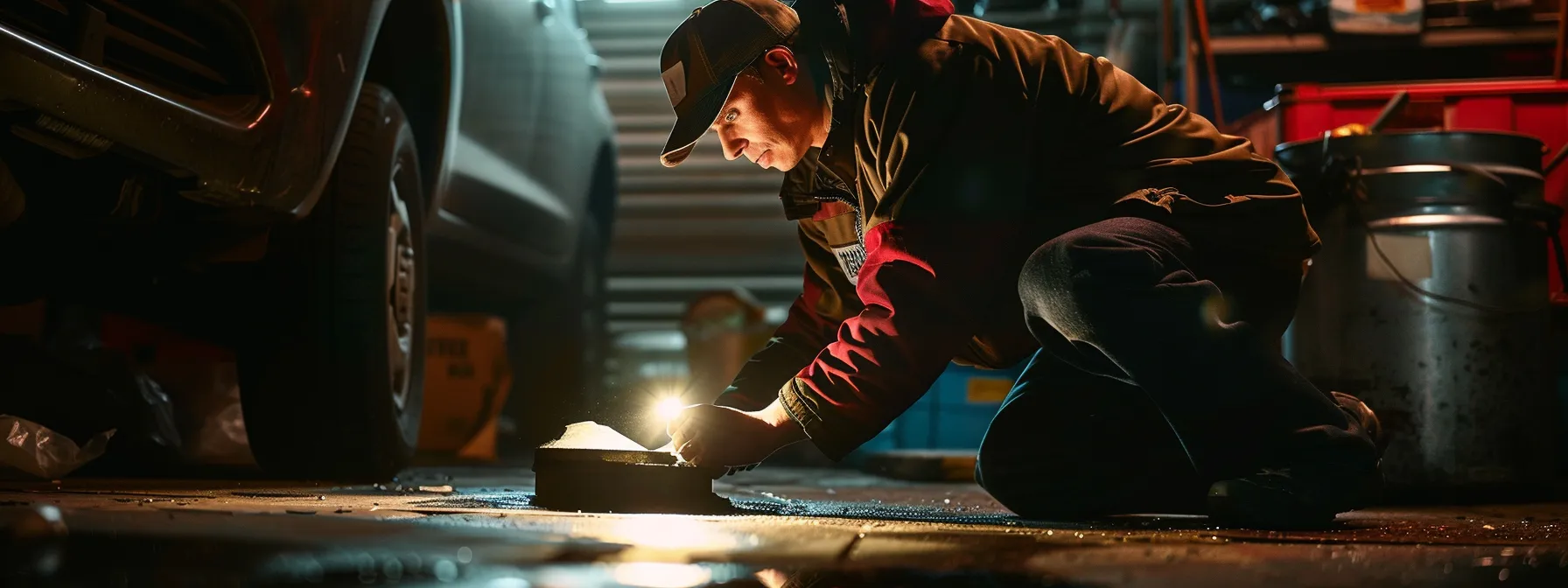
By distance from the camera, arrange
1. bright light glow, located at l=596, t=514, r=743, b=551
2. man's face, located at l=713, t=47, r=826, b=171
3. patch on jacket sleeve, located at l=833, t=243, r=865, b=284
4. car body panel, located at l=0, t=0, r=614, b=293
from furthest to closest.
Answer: patch on jacket sleeve, located at l=833, t=243, r=865, b=284 → man's face, located at l=713, t=47, r=826, b=171 → car body panel, located at l=0, t=0, r=614, b=293 → bright light glow, located at l=596, t=514, r=743, b=551

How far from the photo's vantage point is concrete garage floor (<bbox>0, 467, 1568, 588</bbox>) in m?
1.33

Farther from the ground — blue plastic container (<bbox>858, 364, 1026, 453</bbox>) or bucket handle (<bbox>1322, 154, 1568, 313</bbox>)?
bucket handle (<bbox>1322, 154, 1568, 313</bbox>)

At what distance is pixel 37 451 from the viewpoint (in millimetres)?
2848

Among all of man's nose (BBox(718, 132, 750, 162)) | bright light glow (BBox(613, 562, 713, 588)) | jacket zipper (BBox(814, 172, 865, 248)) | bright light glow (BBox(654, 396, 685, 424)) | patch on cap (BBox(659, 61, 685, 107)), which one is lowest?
bright light glow (BBox(654, 396, 685, 424))

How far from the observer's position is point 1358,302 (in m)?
3.36

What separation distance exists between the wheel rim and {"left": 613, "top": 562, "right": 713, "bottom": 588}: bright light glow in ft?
5.33

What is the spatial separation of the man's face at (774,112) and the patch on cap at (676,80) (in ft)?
0.22

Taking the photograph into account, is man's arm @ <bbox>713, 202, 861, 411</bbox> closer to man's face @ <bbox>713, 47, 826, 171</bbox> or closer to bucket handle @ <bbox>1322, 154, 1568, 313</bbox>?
man's face @ <bbox>713, 47, 826, 171</bbox>

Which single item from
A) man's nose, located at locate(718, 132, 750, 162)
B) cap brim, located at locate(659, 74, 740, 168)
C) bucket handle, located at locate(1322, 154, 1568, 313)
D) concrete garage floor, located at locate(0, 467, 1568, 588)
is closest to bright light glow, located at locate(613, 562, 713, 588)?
concrete garage floor, located at locate(0, 467, 1568, 588)

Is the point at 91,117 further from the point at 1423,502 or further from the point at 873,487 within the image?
the point at 1423,502

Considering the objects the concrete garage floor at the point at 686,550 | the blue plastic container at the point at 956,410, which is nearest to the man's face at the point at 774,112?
the concrete garage floor at the point at 686,550

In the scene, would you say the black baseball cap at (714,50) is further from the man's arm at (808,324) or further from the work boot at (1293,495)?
the work boot at (1293,495)

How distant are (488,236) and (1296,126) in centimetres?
224

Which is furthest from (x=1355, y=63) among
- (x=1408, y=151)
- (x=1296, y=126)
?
(x=1408, y=151)
